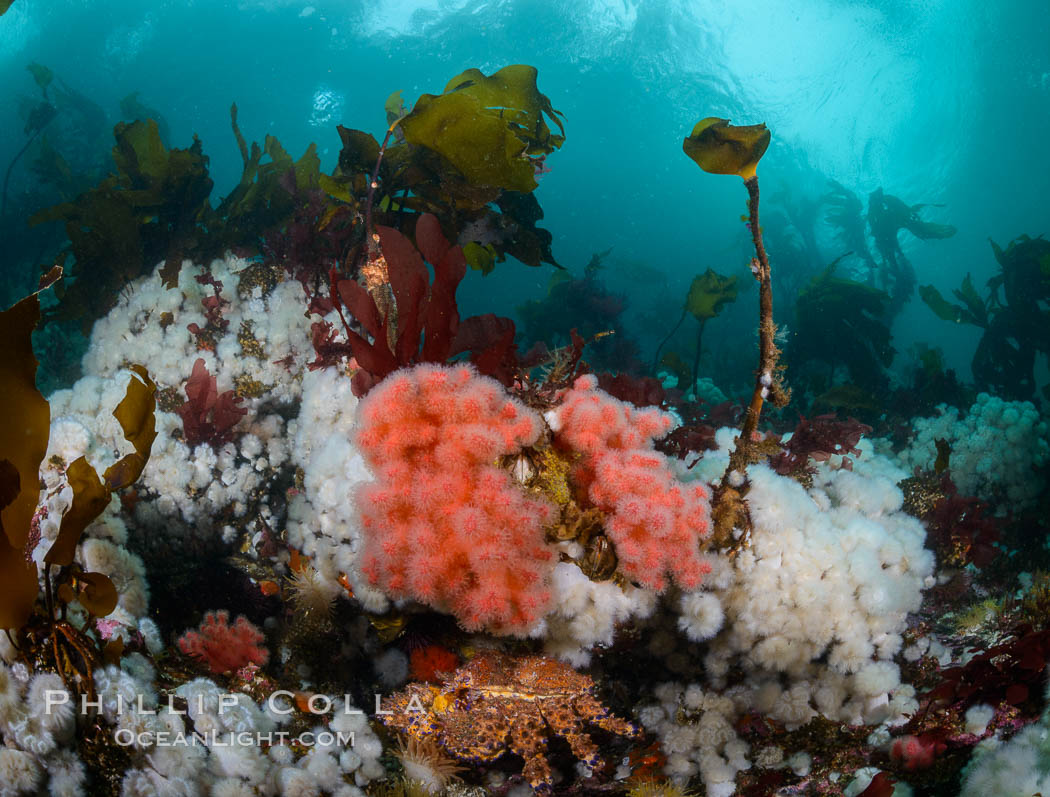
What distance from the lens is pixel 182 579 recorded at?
338cm

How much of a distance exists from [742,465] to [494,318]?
1.48 meters

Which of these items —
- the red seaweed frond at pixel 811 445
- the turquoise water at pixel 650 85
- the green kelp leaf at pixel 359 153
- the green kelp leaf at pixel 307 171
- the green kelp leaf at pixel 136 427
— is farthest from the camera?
the turquoise water at pixel 650 85

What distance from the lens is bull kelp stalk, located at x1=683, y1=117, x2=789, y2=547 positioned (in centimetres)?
192

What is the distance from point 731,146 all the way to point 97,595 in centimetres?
322

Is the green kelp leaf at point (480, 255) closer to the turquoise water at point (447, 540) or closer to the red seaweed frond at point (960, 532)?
the turquoise water at point (447, 540)

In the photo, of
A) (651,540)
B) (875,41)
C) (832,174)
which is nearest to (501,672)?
(651,540)

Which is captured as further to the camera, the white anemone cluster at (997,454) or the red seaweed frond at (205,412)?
the white anemone cluster at (997,454)

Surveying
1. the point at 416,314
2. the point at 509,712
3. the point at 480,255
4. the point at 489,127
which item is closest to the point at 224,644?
the point at 509,712

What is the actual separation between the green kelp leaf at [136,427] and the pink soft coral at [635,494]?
6.44 feet

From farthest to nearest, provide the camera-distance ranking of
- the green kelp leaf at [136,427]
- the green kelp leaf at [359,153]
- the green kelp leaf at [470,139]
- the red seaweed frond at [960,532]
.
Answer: the green kelp leaf at [359,153] < the green kelp leaf at [470,139] < the red seaweed frond at [960,532] < the green kelp leaf at [136,427]

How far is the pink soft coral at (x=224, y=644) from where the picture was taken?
273 centimetres

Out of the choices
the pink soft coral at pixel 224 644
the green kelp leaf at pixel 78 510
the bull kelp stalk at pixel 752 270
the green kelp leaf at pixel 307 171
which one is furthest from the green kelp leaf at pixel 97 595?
the green kelp leaf at pixel 307 171

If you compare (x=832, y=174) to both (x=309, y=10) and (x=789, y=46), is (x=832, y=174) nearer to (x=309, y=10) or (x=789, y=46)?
(x=789, y=46)

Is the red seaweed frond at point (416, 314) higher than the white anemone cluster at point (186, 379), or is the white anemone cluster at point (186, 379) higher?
the red seaweed frond at point (416, 314)
